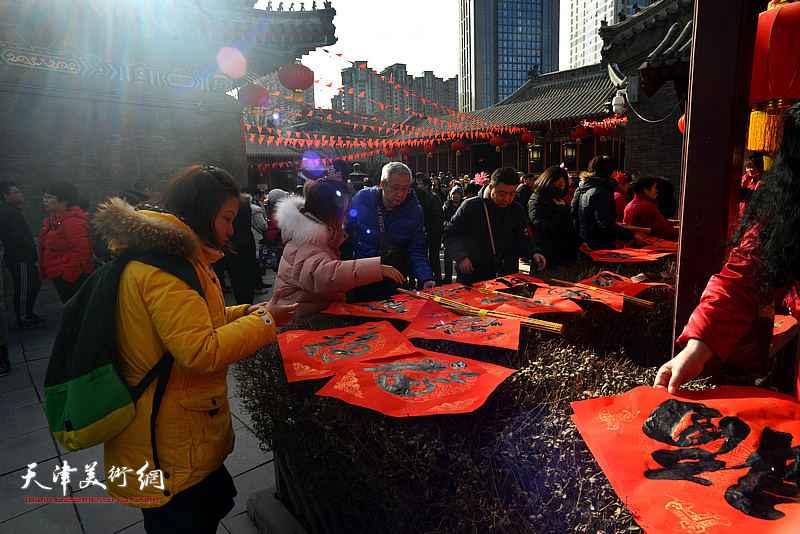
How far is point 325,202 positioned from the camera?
2.40 metres

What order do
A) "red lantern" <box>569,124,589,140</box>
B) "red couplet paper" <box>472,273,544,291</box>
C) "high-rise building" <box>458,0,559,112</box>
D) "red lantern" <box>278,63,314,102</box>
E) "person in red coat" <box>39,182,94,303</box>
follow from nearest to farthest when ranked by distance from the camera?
"red couplet paper" <box>472,273,544,291</box>
"person in red coat" <box>39,182,94,303</box>
"red lantern" <box>278,63,314,102</box>
"red lantern" <box>569,124,589,140</box>
"high-rise building" <box>458,0,559,112</box>

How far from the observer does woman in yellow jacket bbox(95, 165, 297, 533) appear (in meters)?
1.24

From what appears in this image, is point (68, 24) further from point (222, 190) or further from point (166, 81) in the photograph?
point (222, 190)

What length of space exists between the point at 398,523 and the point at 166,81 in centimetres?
902

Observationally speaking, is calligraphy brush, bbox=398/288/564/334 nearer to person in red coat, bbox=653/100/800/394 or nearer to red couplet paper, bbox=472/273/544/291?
red couplet paper, bbox=472/273/544/291

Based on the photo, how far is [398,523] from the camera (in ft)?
4.23

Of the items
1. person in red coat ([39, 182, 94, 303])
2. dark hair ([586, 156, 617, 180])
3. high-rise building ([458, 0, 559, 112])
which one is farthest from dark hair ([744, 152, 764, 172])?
high-rise building ([458, 0, 559, 112])

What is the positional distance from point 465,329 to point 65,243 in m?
4.92

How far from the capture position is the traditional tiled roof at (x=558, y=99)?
17.4 metres

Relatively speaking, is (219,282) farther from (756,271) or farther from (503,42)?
(503,42)

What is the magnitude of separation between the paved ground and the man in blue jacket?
1263 millimetres

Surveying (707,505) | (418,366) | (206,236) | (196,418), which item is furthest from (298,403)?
(707,505)

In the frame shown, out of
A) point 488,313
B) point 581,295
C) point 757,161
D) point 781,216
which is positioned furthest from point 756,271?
point 757,161

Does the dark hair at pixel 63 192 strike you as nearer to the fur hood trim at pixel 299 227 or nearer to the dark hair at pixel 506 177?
the fur hood trim at pixel 299 227
